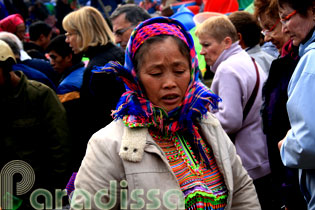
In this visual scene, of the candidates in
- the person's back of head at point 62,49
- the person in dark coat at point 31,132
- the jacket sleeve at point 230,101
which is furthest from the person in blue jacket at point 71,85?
the jacket sleeve at point 230,101

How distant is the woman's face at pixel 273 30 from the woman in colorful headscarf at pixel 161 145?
1.87m

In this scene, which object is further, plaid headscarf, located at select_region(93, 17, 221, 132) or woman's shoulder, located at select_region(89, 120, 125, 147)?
plaid headscarf, located at select_region(93, 17, 221, 132)

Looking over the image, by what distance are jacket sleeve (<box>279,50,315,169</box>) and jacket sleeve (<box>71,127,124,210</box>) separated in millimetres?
1022

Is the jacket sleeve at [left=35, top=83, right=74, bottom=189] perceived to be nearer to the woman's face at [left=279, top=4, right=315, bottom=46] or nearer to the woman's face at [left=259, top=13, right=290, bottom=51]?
the woman's face at [left=259, top=13, right=290, bottom=51]

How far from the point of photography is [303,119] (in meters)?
2.25

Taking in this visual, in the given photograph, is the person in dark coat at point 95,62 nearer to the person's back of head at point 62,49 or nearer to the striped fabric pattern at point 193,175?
the person's back of head at point 62,49

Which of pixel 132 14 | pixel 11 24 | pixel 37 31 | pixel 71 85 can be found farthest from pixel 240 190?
pixel 37 31

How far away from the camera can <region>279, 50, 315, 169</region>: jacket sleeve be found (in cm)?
223

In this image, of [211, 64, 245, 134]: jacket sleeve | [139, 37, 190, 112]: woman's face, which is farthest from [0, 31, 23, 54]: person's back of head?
[139, 37, 190, 112]: woman's face

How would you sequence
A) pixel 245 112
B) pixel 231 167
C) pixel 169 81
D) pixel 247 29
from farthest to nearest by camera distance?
pixel 247 29, pixel 245 112, pixel 231 167, pixel 169 81

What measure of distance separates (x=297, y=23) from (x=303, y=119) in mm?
688

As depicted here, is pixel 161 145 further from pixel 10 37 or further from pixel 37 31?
pixel 37 31

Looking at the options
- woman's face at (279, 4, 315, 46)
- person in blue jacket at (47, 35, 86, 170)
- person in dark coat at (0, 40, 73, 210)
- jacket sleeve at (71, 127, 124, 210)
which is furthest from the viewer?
person in blue jacket at (47, 35, 86, 170)

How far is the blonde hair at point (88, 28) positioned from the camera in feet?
14.8
